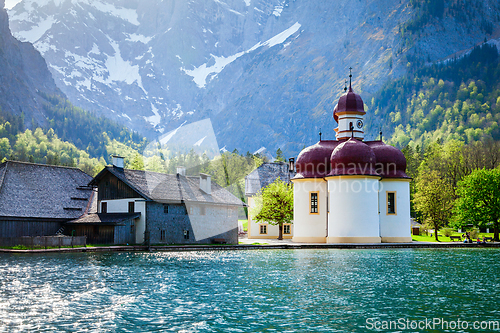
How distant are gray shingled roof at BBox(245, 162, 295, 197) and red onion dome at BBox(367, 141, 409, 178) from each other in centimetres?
1891

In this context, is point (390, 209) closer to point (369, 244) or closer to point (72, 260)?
point (369, 244)

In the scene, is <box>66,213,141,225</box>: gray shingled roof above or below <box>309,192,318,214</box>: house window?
below

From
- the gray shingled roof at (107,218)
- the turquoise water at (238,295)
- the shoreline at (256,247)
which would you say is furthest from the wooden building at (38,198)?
the turquoise water at (238,295)

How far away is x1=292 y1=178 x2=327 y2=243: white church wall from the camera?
55562 mm

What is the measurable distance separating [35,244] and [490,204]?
167 ft

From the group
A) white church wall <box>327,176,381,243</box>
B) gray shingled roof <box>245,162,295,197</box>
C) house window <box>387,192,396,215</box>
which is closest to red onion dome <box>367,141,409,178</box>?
house window <box>387,192,396,215</box>

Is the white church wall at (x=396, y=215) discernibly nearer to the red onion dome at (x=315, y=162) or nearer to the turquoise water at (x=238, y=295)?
the red onion dome at (x=315, y=162)

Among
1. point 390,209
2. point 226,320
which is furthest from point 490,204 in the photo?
point 226,320

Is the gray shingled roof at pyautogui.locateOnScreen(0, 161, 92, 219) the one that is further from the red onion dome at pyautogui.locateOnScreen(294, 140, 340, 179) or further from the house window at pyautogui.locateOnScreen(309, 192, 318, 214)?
the house window at pyautogui.locateOnScreen(309, 192, 318, 214)

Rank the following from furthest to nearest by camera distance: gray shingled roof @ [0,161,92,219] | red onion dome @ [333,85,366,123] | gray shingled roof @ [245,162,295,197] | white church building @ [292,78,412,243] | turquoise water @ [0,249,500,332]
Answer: gray shingled roof @ [245,162,295,197] < red onion dome @ [333,85,366,123] < white church building @ [292,78,412,243] < gray shingled roof @ [0,161,92,219] < turquoise water @ [0,249,500,332]

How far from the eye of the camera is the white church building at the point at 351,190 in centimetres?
5216

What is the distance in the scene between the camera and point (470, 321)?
16141mm

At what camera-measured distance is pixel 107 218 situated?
4869 centimetres

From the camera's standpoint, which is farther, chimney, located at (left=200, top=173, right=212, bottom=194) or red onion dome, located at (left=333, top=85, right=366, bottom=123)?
red onion dome, located at (left=333, top=85, right=366, bottom=123)
